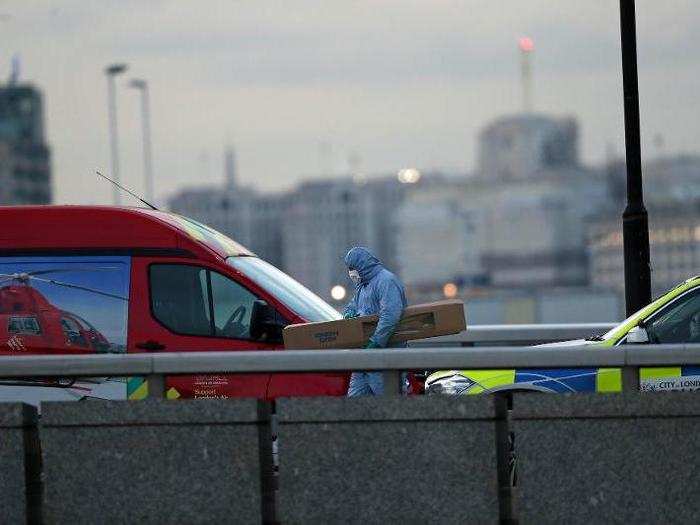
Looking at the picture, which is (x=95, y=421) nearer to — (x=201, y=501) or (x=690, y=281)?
(x=201, y=501)

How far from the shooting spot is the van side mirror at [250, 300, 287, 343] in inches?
472

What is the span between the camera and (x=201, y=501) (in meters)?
8.63

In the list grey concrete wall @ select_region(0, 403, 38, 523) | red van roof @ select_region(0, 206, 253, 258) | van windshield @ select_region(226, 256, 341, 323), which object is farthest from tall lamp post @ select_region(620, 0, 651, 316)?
grey concrete wall @ select_region(0, 403, 38, 523)

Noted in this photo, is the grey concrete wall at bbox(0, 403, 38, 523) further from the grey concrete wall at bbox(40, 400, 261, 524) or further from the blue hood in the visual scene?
the blue hood

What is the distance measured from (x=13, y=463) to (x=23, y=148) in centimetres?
16896

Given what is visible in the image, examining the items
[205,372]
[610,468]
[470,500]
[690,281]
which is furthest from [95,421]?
[690,281]

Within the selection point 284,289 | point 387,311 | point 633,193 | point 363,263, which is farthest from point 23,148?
point 387,311

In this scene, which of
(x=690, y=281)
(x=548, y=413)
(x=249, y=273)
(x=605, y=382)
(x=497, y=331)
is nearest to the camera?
(x=548, y=413)

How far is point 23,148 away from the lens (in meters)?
175

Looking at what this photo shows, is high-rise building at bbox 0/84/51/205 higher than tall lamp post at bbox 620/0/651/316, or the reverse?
high-rise building at bbox 0/84/51/205

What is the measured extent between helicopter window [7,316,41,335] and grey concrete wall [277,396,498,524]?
3.71 metres

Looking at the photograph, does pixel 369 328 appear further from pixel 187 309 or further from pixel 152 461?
pixel 152 461

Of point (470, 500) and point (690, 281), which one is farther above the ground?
point (690, 281)

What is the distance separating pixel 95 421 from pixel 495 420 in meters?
1.81
